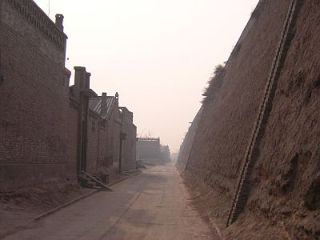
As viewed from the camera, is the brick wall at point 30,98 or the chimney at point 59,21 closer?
the brick wall at point 30,98

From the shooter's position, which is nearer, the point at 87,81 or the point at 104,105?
the point at 87,81

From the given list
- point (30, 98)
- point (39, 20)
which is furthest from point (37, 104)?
point (39, 20)

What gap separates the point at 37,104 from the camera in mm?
18891

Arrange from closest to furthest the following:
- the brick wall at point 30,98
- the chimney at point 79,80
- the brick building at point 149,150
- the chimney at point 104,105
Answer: the brick wall at point 30,98, the chimney at point 79,80, the chimney at point 104,105, the brick building at point 149,150

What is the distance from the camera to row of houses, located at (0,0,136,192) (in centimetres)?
1600

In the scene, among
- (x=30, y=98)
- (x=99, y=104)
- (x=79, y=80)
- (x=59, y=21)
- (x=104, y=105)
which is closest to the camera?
(x=30, y=98)

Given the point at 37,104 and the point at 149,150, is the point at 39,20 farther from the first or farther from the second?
the point at 149,150

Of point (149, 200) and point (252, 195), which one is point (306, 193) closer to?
point (252, 195)

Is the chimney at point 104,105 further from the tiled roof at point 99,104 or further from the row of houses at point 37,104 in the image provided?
the row of houses at point 37,104

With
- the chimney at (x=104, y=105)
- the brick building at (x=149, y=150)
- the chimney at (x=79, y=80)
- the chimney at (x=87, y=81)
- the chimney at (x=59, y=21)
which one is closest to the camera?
the chimney at (x=59, y=21)

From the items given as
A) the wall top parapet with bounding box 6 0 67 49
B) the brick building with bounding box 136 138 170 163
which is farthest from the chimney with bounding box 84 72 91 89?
the brick building with bounding box 136 138 170 163

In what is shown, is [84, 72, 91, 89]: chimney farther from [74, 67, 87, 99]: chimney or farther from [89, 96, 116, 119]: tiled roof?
[89, 96, 116, 119]: tiled roof

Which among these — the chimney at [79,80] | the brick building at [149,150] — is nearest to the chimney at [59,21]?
the chimney at [79,80]

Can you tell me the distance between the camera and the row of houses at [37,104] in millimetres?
16000
